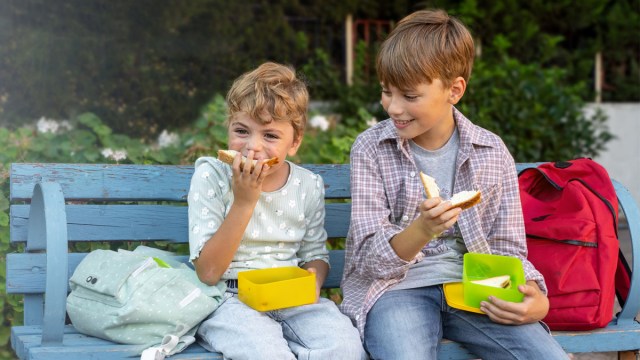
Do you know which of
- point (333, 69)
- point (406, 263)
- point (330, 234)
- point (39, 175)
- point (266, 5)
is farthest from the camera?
point (333, 69)

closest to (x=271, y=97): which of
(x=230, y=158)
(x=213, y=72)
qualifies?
(x=230, y=158)

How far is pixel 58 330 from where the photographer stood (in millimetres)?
2580

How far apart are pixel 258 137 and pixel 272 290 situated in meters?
0.47

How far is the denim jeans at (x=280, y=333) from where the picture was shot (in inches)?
102

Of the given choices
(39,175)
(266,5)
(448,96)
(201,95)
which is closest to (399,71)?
(448,96)

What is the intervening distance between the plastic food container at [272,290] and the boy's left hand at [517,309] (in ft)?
1.68

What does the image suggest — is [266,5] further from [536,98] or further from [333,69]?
[536,98]

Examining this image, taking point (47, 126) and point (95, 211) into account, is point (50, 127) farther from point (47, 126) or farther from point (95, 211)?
point (95, 211)

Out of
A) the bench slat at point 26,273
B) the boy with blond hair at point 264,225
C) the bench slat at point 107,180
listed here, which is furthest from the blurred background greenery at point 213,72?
the boy with blond hair at point 264,225

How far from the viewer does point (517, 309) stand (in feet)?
8.91

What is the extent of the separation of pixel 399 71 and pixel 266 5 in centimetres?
355

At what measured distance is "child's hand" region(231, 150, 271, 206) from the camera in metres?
2.65

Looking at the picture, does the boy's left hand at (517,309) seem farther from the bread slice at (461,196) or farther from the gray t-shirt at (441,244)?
the bread slice at (461,196)

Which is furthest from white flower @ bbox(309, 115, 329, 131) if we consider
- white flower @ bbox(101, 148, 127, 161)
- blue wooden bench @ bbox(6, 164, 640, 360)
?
blue wooden bench @ bbox(6, 164, 640, 360)
